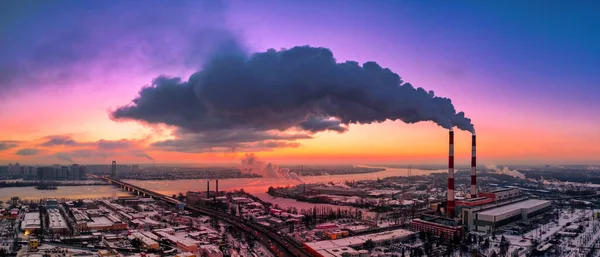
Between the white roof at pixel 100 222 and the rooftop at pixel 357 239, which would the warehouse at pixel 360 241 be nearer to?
the rooftop at pixel 357 239

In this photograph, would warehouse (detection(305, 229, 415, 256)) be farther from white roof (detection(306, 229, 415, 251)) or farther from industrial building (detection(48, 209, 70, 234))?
industrial building (detection(48, 209, 70, 234))

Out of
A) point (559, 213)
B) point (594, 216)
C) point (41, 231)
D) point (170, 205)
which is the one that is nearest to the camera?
point (41, 231)

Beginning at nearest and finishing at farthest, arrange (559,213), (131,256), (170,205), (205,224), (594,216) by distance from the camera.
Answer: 1. (131,256)
2. (205,224)
3. (594,216)
4. (559,213)
5. (170,205)

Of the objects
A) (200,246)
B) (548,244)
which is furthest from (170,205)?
(548,244)

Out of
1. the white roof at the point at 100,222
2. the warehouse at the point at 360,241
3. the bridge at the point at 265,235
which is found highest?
the warehouse at the point at 360,241

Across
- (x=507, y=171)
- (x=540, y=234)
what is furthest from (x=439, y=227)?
→ (x=507, y=171)

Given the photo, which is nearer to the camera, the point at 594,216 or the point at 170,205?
the point at 594,216

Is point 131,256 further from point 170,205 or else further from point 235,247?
point 170,205

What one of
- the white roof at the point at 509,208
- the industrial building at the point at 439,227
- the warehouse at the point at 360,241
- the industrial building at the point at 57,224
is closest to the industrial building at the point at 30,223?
the industrial building at the point at 57,224

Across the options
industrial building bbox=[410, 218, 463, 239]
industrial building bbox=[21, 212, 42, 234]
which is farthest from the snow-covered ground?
industrial building bbox=[21, 212, 42, 234]
